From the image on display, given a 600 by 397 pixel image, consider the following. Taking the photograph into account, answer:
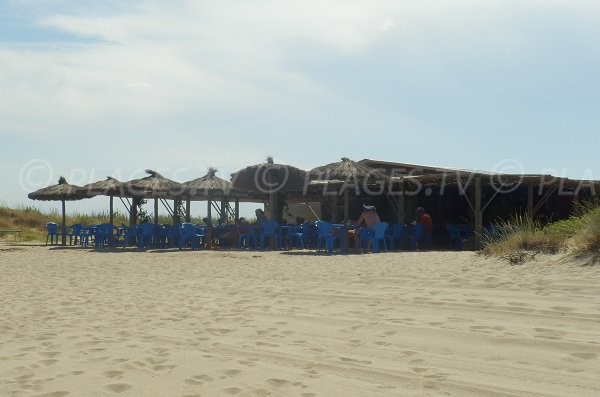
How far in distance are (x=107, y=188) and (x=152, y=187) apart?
144cm

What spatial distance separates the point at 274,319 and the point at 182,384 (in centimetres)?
210

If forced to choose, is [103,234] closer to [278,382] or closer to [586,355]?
[278,382]

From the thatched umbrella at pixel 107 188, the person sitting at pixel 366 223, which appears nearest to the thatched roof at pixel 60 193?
the thatched umbrella at pixel 107 188

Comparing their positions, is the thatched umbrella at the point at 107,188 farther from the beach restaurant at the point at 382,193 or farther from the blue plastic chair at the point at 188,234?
the blue plastic chair at the point at 188,234

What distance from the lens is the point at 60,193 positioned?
2023 cm

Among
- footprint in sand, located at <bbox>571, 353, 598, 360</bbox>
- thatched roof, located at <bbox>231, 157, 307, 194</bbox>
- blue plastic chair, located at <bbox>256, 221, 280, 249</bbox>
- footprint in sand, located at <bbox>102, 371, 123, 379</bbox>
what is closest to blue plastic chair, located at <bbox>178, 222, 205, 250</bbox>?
blue plastic chair, located at <bbox>256, 221, 280, 249</bbox>

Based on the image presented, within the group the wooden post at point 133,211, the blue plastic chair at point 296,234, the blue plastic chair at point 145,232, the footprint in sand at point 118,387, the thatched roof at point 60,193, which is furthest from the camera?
the wooden post at point 133,211

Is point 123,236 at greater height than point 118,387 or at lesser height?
greater

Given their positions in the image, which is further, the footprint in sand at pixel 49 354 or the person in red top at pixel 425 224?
the person in red top at pixel 425 224

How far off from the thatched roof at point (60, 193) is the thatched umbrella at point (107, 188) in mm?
551

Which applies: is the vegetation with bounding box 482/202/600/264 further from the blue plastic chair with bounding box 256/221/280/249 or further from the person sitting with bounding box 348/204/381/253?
the blue plastic chair with bounding box 256/221/280/249

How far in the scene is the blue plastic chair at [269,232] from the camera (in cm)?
1645

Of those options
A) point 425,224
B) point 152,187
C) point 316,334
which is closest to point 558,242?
point 316,334

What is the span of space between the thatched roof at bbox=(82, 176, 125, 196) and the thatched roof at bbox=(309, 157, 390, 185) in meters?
5.77
